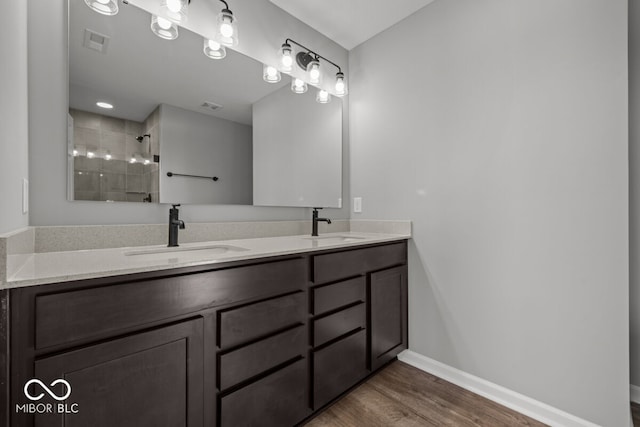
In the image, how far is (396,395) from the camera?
170 cm

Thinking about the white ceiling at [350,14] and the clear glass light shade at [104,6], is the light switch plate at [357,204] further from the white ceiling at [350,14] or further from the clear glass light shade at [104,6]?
the clear glass light shade at [104,6]

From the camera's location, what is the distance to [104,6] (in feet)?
4.32

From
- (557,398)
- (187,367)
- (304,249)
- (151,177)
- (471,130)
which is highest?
(471,130)

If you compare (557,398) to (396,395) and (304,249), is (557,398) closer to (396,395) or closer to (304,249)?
(396,395)

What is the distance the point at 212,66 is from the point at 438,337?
226cm

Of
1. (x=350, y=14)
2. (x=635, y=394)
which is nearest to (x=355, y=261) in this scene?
(x=635, y=394)

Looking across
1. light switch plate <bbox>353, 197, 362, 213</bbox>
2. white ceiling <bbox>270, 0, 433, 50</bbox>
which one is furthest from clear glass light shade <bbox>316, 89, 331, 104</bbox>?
light switch plate <bbox>353, 197, 362, 213</bbox>

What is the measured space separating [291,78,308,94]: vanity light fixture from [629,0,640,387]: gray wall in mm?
1870

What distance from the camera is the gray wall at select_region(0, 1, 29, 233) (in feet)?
2.79

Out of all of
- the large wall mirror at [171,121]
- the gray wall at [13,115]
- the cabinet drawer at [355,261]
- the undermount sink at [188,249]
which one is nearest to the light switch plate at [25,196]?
the gray wall at [13,115]

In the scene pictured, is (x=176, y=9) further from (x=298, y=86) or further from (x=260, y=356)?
(x=260, y=356)

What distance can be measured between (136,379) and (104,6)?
1.58m

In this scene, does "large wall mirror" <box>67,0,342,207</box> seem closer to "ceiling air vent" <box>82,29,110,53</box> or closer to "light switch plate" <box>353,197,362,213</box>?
"ceiling air vent" <box>82,29,110,53</box>

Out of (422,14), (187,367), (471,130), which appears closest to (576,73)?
(471,130)
